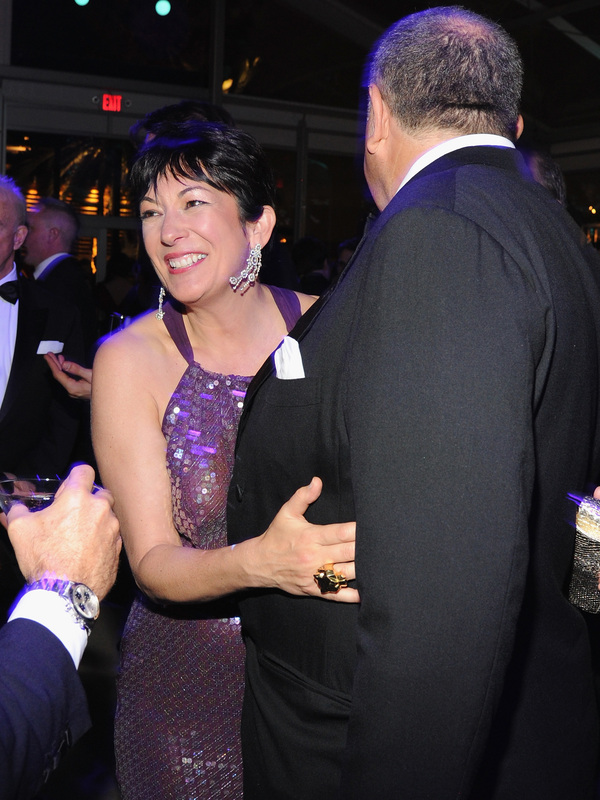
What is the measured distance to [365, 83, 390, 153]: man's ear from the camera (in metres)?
1.23

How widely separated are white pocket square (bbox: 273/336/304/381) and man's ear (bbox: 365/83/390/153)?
1.13 feet

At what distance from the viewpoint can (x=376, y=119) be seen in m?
1.25

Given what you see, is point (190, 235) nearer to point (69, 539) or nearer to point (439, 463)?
point (69, 539)

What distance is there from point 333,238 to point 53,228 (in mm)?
6860

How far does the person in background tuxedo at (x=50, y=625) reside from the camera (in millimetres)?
977

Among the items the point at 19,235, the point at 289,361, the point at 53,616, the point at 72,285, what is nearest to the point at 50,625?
the point at 53,616

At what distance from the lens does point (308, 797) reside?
1250mm

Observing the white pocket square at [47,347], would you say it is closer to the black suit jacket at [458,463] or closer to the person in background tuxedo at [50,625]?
the person in background tuxedo at [50,625]

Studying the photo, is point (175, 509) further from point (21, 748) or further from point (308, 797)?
point (21, 748)

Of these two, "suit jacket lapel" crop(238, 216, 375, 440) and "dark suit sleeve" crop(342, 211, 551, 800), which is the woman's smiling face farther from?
"dark suit sleeve" crop(342, 211, 551, 800)

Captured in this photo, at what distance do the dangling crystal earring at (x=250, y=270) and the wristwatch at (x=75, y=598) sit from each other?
3.60ft

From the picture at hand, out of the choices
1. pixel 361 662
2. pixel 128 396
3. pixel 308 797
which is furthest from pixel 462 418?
pixel 128 396

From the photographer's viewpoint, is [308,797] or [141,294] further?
[141,294]

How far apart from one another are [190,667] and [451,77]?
4.82 ft
